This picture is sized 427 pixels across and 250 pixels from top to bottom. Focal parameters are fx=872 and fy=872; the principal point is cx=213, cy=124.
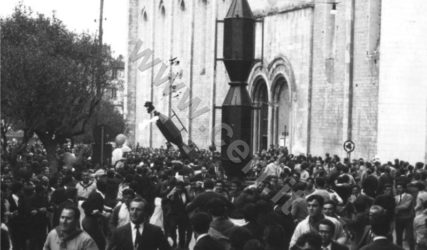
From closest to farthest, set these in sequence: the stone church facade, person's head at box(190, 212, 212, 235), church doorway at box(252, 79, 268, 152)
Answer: person's head at box(190, 212, 212, 235) → the stone church facade → church doorway at box(252, 79, 268, 152)

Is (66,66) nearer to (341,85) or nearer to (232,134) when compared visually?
(341,85)

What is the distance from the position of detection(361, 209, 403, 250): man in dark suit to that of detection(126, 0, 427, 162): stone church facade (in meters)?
14.0

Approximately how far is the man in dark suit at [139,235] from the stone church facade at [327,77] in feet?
43.4

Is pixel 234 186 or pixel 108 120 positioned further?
pixel 108 120

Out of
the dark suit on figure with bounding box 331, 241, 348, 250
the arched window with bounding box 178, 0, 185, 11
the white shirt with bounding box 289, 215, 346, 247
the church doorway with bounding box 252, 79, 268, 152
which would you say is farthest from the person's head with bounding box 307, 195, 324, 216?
the arched window with bounding box 178, 0, 185, 11

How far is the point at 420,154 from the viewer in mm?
30625

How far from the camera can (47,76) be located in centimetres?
2916

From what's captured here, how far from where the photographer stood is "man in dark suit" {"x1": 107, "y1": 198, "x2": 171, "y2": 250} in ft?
27.1

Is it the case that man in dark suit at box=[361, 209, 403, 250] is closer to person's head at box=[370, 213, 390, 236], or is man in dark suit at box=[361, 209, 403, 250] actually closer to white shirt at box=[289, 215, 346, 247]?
person's head at box=[370, 213, 390, 236]

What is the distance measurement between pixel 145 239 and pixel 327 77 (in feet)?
91.1

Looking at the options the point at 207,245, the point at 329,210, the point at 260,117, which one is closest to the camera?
the point at 207,245

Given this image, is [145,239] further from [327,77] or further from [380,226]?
[327,77]

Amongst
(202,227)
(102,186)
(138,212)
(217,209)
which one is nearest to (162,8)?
(102,186)

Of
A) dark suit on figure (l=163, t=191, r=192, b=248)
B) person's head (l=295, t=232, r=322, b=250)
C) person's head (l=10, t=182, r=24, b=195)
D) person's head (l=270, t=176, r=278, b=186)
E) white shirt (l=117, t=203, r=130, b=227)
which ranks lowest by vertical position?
dark suit on figure (l=163, t=191, r=192, b=248)
